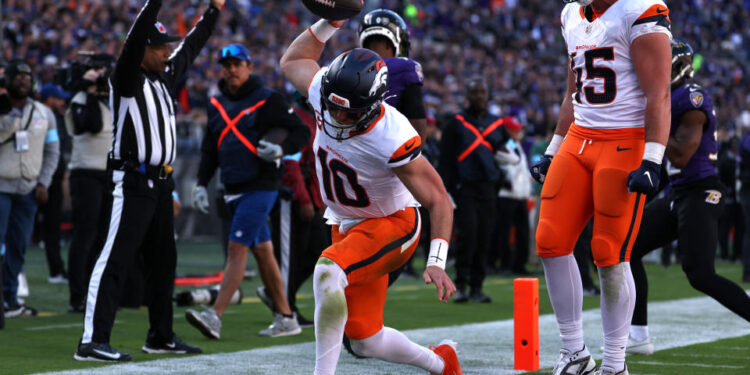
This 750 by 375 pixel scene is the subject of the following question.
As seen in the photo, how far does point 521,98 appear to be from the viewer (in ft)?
101

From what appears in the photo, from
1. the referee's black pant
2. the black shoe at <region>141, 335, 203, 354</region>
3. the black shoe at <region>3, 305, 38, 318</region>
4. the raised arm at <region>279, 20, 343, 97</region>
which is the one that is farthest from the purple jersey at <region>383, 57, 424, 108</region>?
the black shoe at <region>3, 305, 38, 318</region>

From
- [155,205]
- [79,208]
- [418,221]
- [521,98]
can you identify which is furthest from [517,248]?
[521,98]

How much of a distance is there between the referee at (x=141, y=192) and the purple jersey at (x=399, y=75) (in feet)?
4.21

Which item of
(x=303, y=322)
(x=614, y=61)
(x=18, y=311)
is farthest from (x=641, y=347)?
(x=18, y=311)

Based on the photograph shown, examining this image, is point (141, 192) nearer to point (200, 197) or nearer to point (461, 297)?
point (200, 197)

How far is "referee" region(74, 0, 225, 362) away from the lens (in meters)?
5.92

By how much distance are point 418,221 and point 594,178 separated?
0.86 metres

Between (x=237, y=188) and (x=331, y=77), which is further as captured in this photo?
(x=237, y=188)

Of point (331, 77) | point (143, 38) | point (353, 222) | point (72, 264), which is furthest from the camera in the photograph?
point (72, 264)

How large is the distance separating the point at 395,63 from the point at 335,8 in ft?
2.84

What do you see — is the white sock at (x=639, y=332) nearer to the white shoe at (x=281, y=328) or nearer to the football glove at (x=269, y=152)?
the white shoe at (x=281, y=328)

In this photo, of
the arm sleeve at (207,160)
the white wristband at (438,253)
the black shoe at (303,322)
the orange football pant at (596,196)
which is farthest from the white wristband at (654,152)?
the black shoe at (303,322)

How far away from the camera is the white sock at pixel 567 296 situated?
16.5 feet

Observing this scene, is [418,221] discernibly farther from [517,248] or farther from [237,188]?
[517,248]
